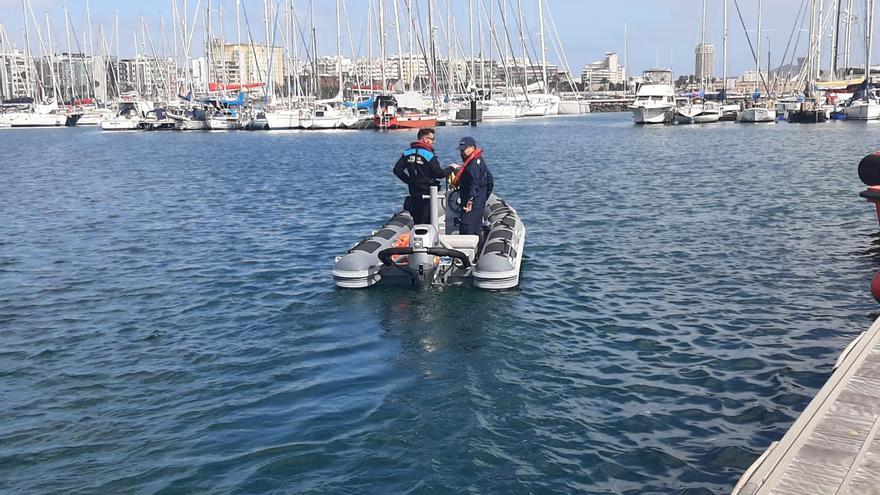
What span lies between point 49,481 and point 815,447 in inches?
229

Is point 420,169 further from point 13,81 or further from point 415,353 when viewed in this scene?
point 13,81

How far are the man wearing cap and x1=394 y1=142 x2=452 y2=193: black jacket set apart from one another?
0.26 meters

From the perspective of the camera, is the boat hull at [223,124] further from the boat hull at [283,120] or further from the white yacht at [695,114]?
Result: the white yacht at [695,114]

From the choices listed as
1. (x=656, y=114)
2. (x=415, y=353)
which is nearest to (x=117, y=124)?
(x=656, y=114)

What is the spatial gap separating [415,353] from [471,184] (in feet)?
11.6

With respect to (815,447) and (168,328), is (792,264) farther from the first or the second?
(168,328)

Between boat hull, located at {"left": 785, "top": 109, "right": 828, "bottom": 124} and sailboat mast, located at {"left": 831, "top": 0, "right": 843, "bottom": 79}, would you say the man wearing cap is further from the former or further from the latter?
sailboat mast, located at {"left": 831, "top": 0, "right": 843, "bottom": 79}

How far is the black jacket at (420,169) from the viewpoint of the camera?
11742mm

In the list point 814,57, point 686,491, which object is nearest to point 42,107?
point 814,57

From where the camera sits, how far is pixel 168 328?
10.6 m

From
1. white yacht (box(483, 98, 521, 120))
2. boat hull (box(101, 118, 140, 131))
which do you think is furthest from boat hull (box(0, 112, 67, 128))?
white yacht (box(483, 98, 521, 120))

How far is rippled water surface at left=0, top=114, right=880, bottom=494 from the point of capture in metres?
6.65

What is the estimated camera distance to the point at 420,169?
38.9ft

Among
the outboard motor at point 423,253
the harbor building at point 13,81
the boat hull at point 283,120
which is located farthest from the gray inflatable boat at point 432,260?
the harbor building at point 13,81
